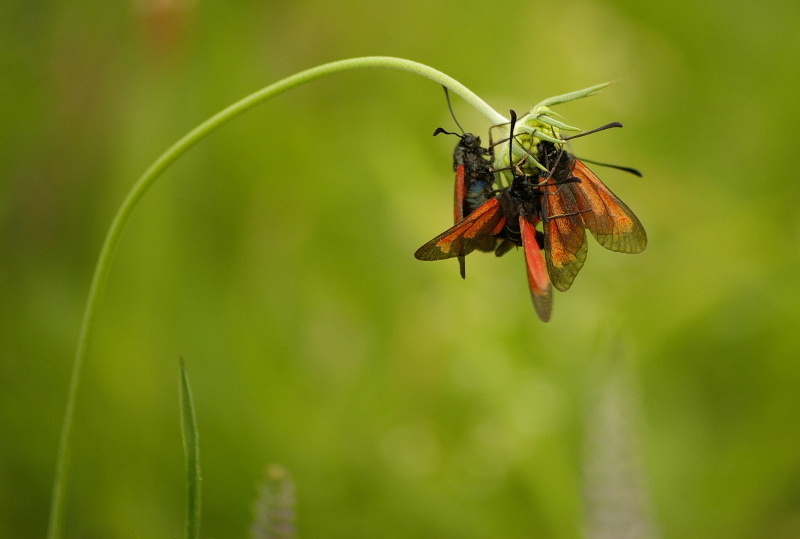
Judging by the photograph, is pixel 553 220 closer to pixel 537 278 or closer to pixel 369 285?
pixel 537 278

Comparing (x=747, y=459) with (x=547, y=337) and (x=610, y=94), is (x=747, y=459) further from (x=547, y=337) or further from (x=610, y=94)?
(x=610, y=94)

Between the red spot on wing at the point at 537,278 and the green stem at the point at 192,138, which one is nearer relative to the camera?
the green stem at the point at 192,138

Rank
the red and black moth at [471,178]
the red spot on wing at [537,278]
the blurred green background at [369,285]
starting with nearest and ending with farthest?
the red spot on wing at [537,278] → the red and black moth at [471,178] → the blurred green background at [369,285]

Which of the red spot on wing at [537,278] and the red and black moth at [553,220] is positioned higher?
the red and black moth at [553,220]

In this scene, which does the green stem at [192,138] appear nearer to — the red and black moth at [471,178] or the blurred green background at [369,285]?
the red and black moth at [471,178]

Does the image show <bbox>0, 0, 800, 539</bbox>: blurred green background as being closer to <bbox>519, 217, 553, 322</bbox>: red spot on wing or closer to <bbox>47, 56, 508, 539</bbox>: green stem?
<bbox>519, 217, 553, 322</bbox>: red spot on wing

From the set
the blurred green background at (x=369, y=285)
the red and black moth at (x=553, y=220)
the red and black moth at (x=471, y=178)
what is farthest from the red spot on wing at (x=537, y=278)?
the blurred green background at (x=369, y=285)

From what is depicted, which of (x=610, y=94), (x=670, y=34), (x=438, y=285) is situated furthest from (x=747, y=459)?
(x=670, y=34)
